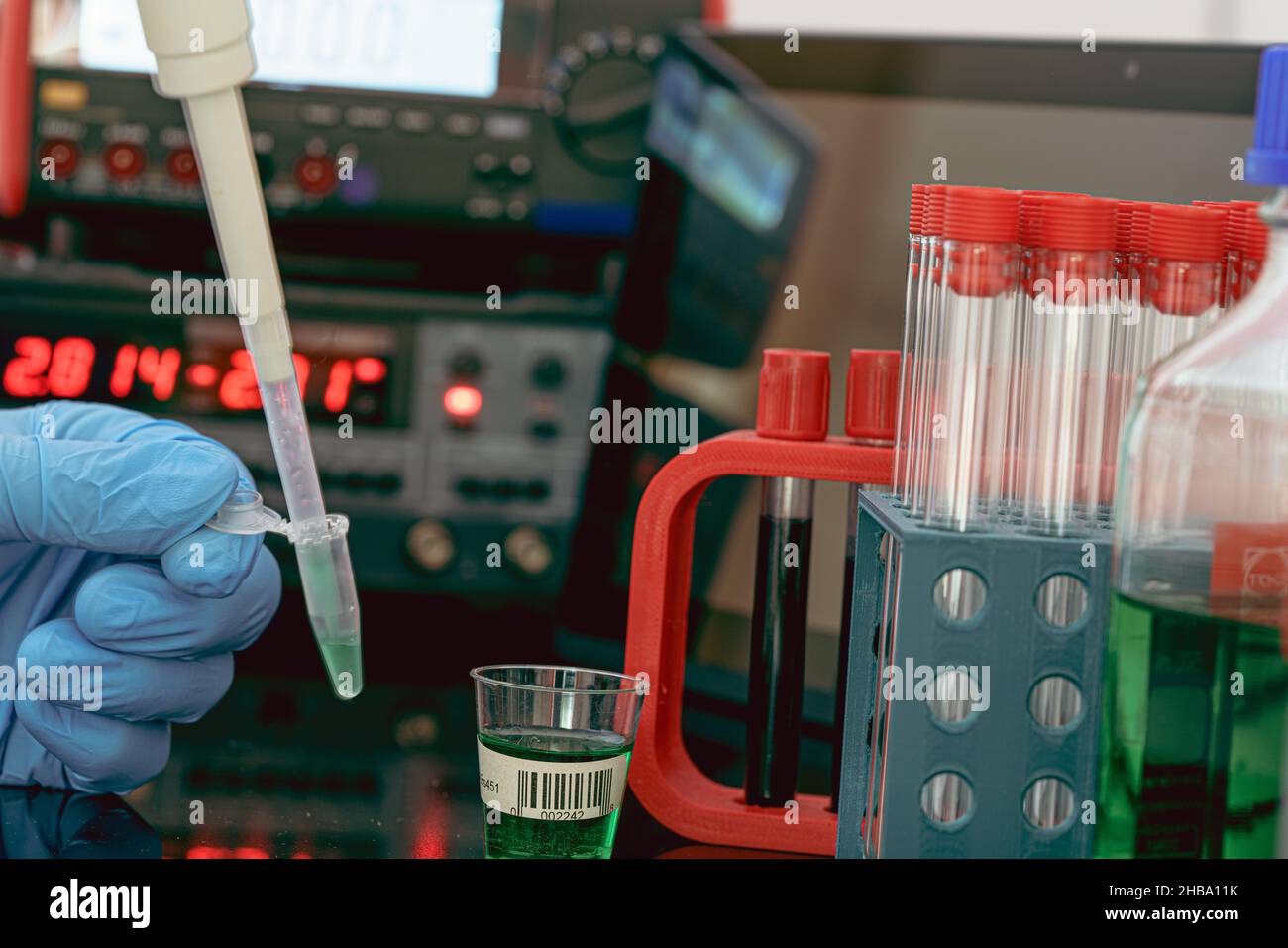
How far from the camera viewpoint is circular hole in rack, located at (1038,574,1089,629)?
2.00 ft

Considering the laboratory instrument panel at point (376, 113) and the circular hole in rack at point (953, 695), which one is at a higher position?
the laboratory instrument panel at point (376, 113)

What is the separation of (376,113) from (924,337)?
0.80 metres

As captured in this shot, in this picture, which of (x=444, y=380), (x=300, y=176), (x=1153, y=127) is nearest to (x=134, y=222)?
(x=300, y=176)

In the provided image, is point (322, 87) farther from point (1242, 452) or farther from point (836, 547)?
point (1242, 452)

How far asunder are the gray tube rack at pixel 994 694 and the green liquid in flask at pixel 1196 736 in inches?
0.9

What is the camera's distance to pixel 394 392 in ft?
4.25

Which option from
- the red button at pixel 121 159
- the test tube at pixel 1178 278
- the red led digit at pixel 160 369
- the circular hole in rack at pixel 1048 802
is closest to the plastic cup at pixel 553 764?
the circular hole in rack at pixel 1048 802

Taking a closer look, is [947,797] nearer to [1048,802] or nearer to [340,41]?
[1048,802]

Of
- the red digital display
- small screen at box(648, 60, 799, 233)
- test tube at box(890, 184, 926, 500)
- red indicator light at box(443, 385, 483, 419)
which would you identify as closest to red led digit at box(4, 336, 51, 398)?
the red digital display

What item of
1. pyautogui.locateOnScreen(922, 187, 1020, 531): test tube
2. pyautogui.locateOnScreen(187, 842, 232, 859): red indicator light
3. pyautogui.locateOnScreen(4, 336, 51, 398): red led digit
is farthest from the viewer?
pyautogui.locateOnScreen(4, 336, 51, 398): red led digit

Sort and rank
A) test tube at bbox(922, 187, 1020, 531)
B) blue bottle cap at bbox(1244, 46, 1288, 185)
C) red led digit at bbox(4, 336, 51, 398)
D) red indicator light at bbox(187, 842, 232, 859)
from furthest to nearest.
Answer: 1. red led digit at bbox(4, 336, 51, 398)
2. red indicator light at bbox(187, 842, 232, 859)
3. test tube at bbox(922, 187, 1020, 531)
4. blue bottle cap at bbox(1244, 46, 1288, 185)

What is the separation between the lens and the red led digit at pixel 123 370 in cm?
128

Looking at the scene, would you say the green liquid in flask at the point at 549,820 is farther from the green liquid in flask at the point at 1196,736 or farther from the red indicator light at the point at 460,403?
the red indicator light at the point at 460,403
